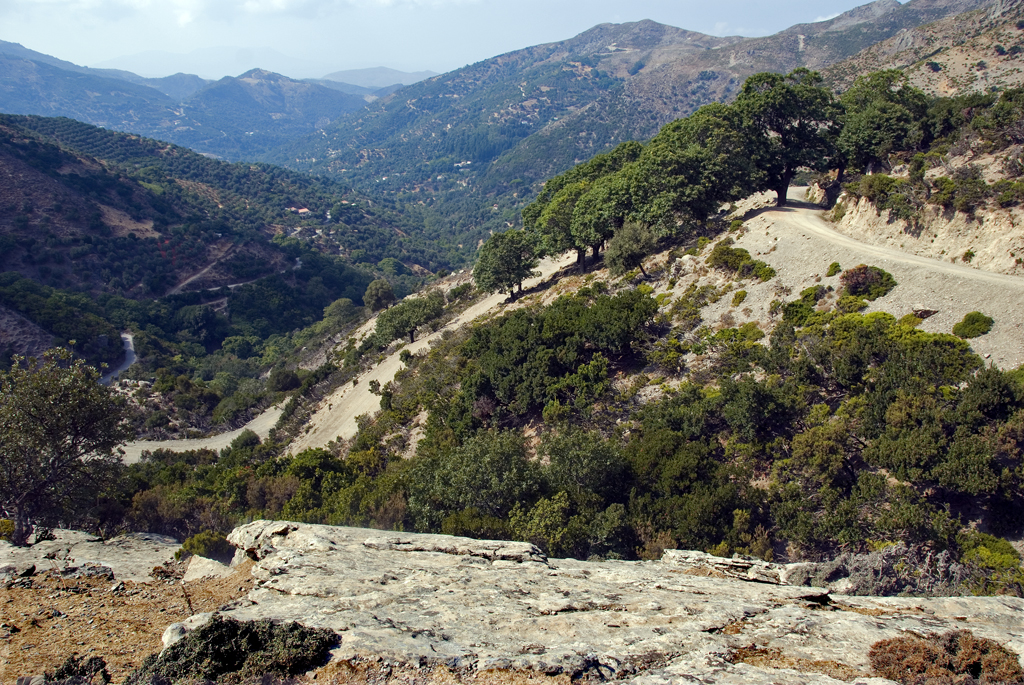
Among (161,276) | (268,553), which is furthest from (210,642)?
(161,276)

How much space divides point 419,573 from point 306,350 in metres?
68.9

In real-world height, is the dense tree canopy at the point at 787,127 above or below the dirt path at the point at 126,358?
above

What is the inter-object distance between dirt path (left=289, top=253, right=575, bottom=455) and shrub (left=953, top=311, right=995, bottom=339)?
32.7 m

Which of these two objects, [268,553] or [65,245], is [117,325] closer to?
[65,245]

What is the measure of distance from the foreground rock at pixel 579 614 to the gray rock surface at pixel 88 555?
6.82 ft

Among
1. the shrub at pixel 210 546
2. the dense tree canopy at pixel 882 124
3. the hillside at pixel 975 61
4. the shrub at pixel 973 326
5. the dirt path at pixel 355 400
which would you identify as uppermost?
the hillside at pixel 975 61

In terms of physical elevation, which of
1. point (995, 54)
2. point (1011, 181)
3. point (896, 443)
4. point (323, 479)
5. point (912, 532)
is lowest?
point (323, 479)

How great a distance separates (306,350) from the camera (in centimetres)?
7475

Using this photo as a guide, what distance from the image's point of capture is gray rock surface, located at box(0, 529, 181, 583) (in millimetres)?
11234

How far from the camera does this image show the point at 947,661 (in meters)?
7.66

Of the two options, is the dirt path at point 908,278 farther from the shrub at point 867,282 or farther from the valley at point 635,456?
the shrub at point 867,282

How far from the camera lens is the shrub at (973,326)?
21.9 m

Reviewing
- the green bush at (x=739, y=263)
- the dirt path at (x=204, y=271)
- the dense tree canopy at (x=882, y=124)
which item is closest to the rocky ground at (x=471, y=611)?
the green bush at (x=739, y=263)

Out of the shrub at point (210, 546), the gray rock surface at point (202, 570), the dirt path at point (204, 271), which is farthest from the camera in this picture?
the dirt path at point (204, 271)
